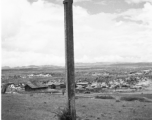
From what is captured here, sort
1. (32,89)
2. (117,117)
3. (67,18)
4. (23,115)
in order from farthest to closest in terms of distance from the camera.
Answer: (32,89) < (117,117) < (23,115) < (67,18)

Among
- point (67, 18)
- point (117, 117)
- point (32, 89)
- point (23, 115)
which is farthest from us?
point (32, 89)

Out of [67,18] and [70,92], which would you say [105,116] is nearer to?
[70,92]

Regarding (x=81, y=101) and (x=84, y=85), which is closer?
(x=81, y=101)

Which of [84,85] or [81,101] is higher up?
[81,101]

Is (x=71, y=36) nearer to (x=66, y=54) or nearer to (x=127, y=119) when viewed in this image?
(x=66, y=54)

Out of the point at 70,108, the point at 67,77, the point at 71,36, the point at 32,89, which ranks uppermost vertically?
the point at 71,36

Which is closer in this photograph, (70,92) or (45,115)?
(70,92)

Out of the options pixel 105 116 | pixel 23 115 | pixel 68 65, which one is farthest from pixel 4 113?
pixel 68 65

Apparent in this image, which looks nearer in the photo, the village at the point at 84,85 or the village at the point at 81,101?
the village at the point at 81,101

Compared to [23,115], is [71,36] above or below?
above

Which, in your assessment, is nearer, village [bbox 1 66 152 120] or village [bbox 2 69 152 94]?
village [bbox 1 66 152 120]
